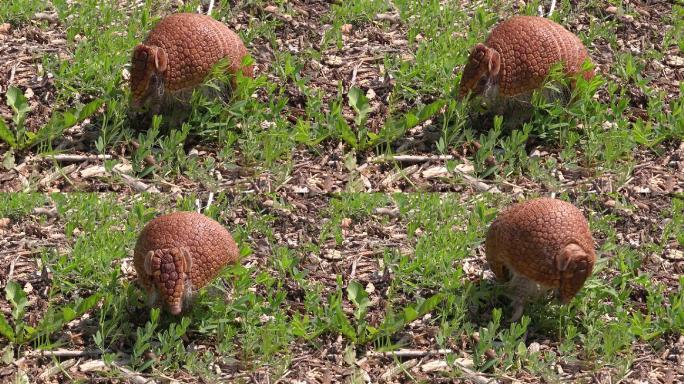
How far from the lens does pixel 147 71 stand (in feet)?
25.8

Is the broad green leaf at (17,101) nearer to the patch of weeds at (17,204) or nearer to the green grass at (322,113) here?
the green grass at (322,113)

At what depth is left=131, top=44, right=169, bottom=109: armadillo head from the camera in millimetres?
7844

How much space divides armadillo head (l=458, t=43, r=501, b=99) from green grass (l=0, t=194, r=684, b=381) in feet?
2.85

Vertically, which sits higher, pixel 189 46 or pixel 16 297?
pixel 189 46

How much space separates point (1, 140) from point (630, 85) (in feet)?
13.9

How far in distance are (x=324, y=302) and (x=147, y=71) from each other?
1959 mm

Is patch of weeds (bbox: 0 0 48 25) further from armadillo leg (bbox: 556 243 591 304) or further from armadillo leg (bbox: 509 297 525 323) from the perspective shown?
armadillo leg (bbox: 556 243 591 304)

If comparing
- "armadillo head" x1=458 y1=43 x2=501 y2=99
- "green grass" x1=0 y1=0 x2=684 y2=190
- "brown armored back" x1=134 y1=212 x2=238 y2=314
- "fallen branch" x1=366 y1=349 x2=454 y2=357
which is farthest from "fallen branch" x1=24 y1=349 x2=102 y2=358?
"armadillo head" x1=458 y1=43 x2=501 y2=99

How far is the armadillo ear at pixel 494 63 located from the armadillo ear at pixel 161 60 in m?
2.01

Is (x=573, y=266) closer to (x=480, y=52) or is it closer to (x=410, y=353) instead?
(x=410, y=353)

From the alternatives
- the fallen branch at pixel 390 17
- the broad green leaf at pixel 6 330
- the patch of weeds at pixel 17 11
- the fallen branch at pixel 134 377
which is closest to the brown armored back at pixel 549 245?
the fallen branch at pixel 134 377

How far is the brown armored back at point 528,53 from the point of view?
8.09 meters

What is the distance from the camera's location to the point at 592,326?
22.1 feet

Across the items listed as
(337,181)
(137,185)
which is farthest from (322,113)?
(137,185)
